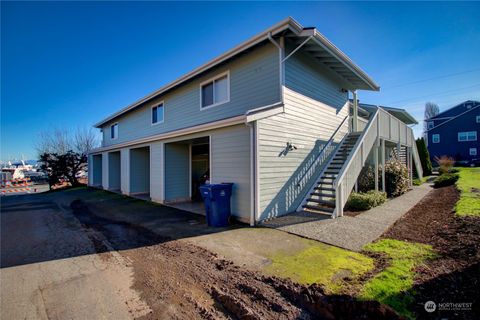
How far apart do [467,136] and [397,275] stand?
4170 cm

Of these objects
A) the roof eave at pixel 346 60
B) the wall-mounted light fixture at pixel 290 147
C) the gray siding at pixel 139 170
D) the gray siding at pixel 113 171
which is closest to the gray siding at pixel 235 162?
the wall-mounted light fixture at pixel 290 147

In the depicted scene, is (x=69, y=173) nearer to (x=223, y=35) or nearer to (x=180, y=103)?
(x=180, y=103)

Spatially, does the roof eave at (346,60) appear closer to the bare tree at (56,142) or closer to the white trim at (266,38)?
the white trim at (266,38)

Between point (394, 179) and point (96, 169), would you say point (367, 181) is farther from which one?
point (96, 169)

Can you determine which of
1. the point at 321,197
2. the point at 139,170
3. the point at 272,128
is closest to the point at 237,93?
the point at 272,128

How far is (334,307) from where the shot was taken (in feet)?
8.32

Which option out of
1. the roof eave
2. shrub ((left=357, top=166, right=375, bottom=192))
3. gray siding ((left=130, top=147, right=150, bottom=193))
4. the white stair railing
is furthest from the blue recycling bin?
gray siding ((left=130, top=147, right=150, bottom=193))

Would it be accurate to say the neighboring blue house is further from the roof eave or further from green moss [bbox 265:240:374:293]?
green moss [bbox 265:240:374:293]

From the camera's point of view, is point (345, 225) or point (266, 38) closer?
point (345, 225)

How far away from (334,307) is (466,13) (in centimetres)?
1111

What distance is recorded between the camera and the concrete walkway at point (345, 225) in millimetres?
4816

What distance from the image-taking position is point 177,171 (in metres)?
10.1

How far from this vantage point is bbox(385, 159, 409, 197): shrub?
33.3ft

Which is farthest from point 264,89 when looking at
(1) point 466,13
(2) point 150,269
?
(1) point 466,13
